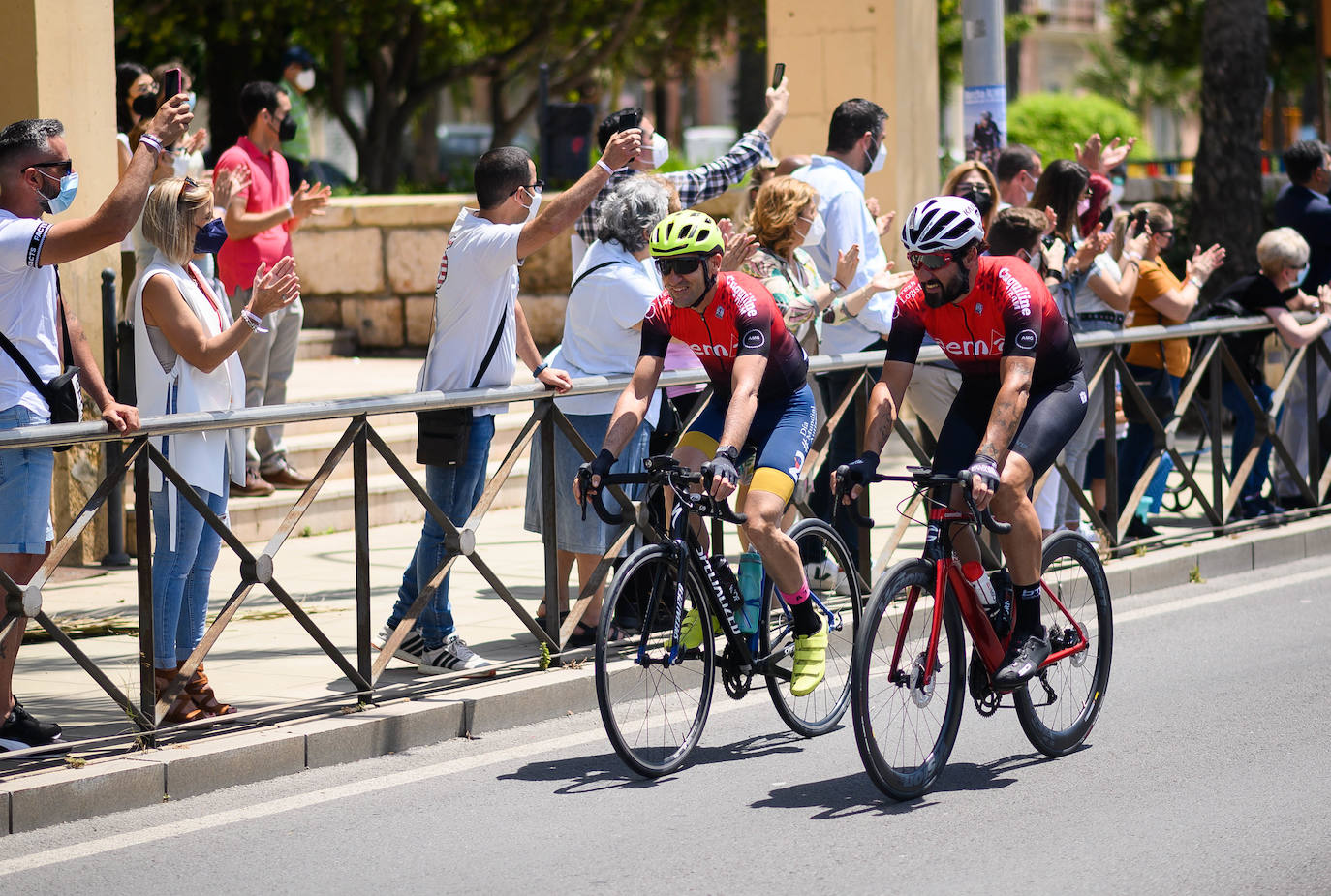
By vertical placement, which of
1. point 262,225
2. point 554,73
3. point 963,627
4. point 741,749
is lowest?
point 741,749

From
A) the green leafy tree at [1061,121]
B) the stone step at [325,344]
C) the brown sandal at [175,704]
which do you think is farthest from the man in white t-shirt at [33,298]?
the green leafy tree at [1061,121]

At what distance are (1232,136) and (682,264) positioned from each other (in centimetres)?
1238

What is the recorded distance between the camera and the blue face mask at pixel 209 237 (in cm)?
648

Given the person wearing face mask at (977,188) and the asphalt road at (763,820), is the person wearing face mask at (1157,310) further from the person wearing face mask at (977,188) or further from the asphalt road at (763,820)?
the asphalt road at (763,820)

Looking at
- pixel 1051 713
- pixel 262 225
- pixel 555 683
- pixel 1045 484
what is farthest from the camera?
pixel 262 225

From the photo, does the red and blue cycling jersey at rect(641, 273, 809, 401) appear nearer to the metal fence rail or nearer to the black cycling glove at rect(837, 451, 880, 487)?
the metal fence rail

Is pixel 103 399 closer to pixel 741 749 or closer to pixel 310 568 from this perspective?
pixel 741 749

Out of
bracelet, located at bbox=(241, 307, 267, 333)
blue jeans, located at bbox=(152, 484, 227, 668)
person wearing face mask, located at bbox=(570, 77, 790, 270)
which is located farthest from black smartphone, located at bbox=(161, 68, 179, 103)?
person wearing face mask, located at bbox=(570, 77, 790, 270)

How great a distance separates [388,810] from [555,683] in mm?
1309

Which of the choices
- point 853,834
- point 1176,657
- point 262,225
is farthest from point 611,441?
point 262,225

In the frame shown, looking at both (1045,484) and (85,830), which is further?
(1045,484)

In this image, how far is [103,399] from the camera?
5.84 meters

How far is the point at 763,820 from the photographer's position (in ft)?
18.0

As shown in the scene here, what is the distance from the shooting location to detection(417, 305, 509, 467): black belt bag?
6.93 meters
